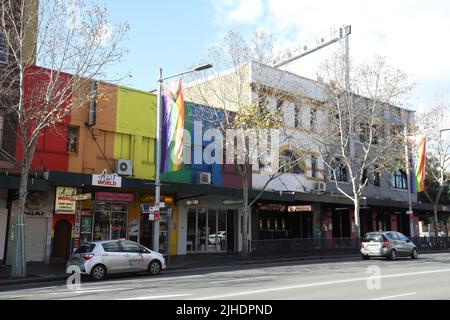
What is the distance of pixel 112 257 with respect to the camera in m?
17.4

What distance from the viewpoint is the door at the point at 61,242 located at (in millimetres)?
23672

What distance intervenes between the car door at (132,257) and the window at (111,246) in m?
0.20

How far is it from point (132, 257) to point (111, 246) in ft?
2.86

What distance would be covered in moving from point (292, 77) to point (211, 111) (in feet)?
27.0

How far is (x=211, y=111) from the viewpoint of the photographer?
27.6 metres

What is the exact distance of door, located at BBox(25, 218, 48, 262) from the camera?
74.7 feet

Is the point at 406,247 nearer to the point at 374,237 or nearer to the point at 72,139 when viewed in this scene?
the point at 374,237

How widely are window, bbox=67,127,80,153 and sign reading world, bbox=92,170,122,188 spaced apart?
Answer: 337cm

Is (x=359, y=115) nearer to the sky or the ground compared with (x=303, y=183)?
nearer to the sky

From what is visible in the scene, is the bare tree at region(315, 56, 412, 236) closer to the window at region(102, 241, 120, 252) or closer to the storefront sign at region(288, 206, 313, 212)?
the storefront sign at region(288, 206, 313, 212)

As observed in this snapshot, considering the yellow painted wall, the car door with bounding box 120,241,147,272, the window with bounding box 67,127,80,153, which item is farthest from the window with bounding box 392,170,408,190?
the car door with bounding box 120,241,147,272
